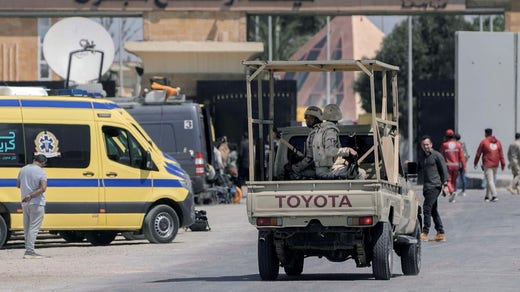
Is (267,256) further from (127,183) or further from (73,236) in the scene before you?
(73,236)

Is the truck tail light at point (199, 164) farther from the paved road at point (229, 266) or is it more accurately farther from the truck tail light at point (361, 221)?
the truck tail light at point (361, 221)

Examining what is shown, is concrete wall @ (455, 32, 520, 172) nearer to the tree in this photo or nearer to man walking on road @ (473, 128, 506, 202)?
man walking on road @ (473, 128, 506, 202)

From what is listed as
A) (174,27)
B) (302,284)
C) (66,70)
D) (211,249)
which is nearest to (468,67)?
(174,27)

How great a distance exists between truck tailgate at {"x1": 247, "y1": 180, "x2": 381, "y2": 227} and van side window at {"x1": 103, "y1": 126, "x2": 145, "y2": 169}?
24.9 ft

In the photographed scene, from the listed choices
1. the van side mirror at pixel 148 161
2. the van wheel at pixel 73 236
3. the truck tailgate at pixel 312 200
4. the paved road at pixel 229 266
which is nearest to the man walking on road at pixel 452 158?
the paved road at pixel 229 266

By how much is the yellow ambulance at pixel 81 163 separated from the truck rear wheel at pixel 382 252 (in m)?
7.95

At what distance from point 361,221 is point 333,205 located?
35 cm

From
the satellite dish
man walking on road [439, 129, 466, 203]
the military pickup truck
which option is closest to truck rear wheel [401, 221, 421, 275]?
the military pickup truck

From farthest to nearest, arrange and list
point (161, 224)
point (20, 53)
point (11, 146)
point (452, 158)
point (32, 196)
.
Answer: point (20, 53), point (452, 158), point (161, 224), point (11, 146), point (32, 196)

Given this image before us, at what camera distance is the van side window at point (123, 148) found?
961 inches

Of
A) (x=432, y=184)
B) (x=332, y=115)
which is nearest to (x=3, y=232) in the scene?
(x=432, y=184)

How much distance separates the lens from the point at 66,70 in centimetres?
3469

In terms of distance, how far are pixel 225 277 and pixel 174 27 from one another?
22.8 metres

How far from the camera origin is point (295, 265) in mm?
18328
